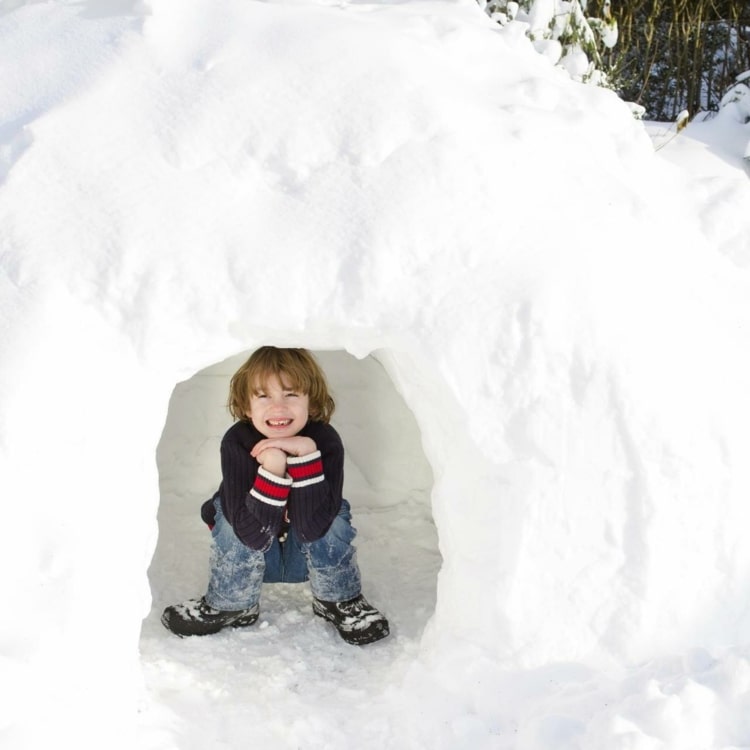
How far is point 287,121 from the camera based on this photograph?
2293 mm

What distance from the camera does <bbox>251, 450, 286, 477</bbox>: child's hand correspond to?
8.59ft

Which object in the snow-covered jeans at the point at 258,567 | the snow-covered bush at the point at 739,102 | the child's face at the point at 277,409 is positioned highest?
the snow-covered bush at the point at 739,102

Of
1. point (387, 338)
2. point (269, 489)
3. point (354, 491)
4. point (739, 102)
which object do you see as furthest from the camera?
point (354, 491)

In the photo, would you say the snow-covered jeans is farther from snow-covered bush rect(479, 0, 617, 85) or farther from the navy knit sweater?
snow-covered bush rect(479, 0, 617, 85)

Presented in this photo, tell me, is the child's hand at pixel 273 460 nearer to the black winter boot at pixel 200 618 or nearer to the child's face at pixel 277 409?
the child's face at pixel 277 409

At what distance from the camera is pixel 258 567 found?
8.94 feet

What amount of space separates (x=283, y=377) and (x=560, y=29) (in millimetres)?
1637

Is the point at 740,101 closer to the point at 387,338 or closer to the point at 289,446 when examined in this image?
the point at 387,338

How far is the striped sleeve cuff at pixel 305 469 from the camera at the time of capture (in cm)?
263

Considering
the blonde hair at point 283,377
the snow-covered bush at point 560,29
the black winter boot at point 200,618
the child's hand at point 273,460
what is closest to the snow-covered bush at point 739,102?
the snow-covered bush at point 560,29

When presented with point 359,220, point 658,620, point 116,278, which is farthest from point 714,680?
point 116,278

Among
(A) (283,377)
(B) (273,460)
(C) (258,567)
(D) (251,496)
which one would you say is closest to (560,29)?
(A) (283,377)

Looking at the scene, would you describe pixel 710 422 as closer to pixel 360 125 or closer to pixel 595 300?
pixel 595 300

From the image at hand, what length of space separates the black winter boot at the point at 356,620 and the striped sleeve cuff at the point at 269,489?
0.36 meters
